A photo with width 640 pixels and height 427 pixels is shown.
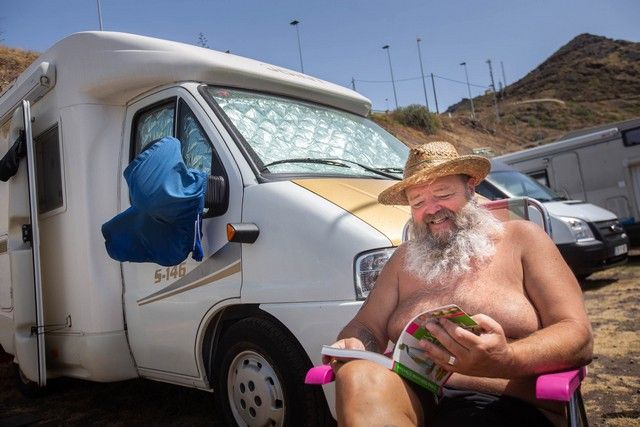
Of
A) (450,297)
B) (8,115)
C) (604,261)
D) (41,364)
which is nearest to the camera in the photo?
(450,297)

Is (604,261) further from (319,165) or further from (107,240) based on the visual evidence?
(107,240)

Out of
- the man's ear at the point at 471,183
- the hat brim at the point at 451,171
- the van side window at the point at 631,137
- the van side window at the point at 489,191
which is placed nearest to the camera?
the hat brim at the point at 451,171

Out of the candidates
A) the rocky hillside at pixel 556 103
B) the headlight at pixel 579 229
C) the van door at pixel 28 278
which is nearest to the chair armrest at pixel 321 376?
the van door at pixel 28 278

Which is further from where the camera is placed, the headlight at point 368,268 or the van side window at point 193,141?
the van side window at point 193,141

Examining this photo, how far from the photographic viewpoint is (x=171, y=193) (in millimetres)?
2717

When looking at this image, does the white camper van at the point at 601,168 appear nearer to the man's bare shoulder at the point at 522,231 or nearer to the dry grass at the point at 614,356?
the dry grass at the point at 614,356

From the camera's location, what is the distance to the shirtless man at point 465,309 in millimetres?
1783

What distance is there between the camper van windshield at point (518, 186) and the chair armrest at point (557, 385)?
22.3 ft

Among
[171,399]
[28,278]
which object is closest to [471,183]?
[171,399]

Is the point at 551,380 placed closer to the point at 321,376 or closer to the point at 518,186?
the point at 321,376

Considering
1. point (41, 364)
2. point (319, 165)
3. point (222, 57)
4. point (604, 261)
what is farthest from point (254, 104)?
point (604, 261)

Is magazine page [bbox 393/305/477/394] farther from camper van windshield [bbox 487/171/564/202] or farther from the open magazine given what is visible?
camper van windshield [bbox 487/171/564/202]

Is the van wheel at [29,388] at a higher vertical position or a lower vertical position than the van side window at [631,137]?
lower

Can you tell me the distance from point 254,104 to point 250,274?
4.14 ft
